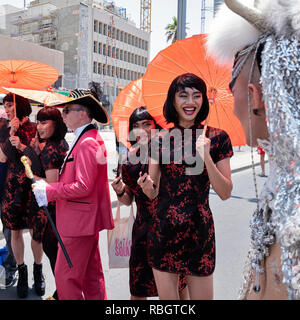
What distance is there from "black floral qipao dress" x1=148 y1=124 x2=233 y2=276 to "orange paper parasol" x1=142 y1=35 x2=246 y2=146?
313mm

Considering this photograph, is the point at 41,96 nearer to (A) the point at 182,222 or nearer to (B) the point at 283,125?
(A) the point at 182,222

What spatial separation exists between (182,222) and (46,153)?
1.47 meters

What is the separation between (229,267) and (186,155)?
7.69ft

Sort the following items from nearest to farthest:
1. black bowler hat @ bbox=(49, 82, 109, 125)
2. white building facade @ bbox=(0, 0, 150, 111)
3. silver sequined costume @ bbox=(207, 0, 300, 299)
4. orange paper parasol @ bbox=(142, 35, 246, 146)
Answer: silver sequined costume @ bbox=(207, 0, 300, 299) < orange paper parasol @ bbox=(142, 35, 246, 146) < black bowler hat @ bbox=(49, 82, 109, 125) < white building facade @ bbox=(0, 0, 150, 111)

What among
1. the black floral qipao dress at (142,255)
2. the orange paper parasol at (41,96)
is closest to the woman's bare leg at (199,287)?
the black floral qipao dress at (142,255)

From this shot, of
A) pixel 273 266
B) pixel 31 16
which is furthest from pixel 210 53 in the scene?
pixel 31 16

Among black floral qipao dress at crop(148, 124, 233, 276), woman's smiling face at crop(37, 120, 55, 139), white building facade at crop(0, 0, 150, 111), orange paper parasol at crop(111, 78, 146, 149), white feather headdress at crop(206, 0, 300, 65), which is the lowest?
black floral qipao dress at crop(148, 124, 233, 276)

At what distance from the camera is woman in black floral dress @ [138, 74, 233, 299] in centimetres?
194

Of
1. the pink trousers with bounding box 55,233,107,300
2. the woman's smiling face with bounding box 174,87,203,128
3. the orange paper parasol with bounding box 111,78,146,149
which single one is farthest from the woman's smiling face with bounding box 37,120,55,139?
the woman's smiling face with bounding box 174,87,203,128

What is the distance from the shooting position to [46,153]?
286 cm

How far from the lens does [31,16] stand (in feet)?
160

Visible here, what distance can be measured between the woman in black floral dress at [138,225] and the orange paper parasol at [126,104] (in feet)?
2.15

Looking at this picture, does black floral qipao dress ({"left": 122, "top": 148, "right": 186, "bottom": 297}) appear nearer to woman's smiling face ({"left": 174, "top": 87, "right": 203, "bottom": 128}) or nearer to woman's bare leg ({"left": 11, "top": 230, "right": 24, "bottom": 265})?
woman's smiling face ({"left": 174, "top": 87, "right": 203, "bottom": 128})

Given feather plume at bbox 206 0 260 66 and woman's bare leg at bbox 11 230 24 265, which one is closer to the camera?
feather plume at bbox 206 0 260 66
